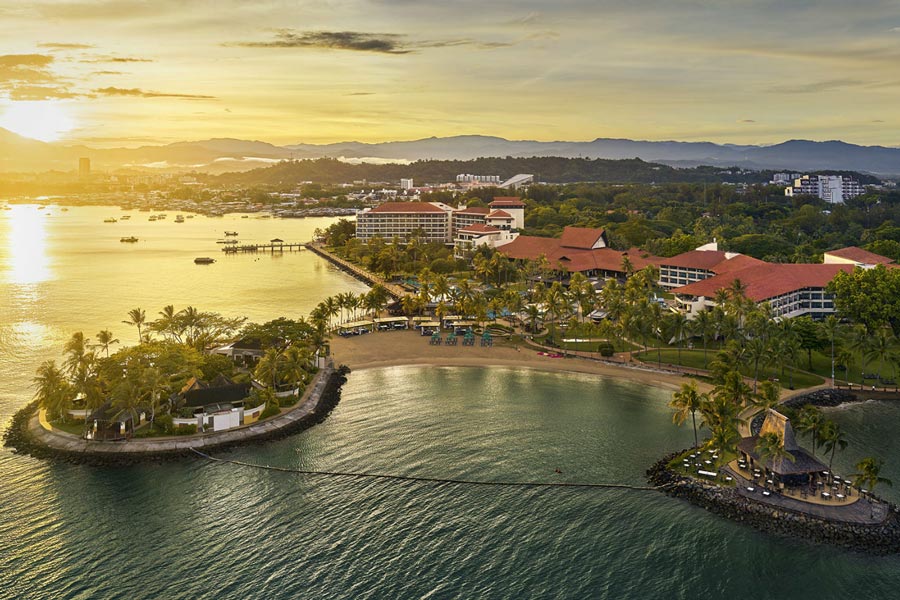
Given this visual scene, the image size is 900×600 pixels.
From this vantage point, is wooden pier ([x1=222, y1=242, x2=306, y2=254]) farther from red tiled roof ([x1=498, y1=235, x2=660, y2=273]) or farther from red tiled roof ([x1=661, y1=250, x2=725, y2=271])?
red tiled roof ([x1=661, y1=250, x2=725, y2=271])

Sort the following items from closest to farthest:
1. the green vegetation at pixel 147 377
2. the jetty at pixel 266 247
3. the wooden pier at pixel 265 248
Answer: the green vegetation at pixel 147 377 < the wooden pier at pixel 265 248 < the jetty at pixel 266 247

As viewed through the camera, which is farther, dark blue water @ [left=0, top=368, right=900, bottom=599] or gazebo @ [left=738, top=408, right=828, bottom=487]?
gazebo @ [left=738, top=408, right=828, bottom=487]

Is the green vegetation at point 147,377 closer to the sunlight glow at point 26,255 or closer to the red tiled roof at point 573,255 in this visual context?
the red tiled roof at point 573,255

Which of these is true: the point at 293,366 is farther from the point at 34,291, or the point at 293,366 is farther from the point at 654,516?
the point at 34,291

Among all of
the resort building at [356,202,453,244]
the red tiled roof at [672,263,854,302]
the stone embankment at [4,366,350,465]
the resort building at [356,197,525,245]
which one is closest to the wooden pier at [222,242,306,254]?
the resort building at [356,197,525,245]

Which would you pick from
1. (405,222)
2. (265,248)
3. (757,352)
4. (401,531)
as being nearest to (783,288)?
(757,352)

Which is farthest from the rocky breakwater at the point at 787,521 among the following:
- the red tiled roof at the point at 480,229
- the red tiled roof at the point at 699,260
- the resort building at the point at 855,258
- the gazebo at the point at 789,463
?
the red tiled roof at the point at 480,229

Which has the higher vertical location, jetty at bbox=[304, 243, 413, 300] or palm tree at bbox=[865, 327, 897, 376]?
jetty at bbox=[304, 243, 413, 300]
